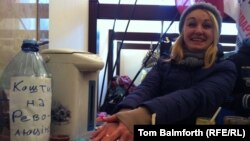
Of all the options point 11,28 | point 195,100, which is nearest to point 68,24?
point 11,28

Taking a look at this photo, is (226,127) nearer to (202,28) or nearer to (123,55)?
(202,28)

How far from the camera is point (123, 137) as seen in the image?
67cm

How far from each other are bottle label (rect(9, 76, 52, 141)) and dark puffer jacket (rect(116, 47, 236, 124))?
21 centimetres

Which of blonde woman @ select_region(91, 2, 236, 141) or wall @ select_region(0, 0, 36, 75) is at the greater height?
wall @ select_region(0, 0, 36, 75)

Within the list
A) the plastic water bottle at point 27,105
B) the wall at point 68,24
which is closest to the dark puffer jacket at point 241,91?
the plastic water bottle at point 27,105

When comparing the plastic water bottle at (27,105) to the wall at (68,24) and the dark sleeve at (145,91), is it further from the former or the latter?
the wall at (68,24)

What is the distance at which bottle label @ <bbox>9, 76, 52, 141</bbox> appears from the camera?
701 mm

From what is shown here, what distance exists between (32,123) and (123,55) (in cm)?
321

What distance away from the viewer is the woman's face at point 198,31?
1.02 metres

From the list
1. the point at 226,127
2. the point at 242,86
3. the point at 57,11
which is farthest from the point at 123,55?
the point at 226,127

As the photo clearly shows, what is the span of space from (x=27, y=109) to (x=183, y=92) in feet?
1.18

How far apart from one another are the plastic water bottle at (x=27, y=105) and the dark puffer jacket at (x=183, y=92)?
198 millimetres

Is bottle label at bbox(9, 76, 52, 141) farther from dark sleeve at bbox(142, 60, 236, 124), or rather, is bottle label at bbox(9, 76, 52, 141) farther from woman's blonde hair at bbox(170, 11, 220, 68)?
woman's blonde hair at bbox(170, 11, 220, 68)

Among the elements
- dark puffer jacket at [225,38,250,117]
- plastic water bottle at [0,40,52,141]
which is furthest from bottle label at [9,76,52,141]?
dark puffer jacket at [225,38,250,117]
